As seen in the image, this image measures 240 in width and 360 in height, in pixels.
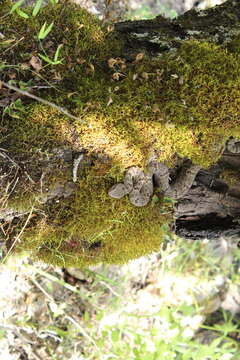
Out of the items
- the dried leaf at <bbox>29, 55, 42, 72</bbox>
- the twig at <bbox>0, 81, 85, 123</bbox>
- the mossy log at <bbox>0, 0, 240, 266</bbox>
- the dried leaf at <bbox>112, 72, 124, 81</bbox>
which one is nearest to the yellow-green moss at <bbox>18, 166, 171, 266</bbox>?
the mossy log at <bbox>0, 0, 240, 266</bbox>

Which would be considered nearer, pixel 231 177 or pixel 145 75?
pixel 145 75

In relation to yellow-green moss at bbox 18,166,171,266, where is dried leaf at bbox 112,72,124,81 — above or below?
above

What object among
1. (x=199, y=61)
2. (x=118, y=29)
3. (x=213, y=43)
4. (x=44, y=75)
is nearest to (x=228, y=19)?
(x=213, y=43)

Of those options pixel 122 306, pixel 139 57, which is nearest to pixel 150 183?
pixel 139 57

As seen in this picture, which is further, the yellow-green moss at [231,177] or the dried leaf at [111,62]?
the yellow-green moss at [231,177]

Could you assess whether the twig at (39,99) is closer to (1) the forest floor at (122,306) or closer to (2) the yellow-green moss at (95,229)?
(2) the yellow-green moss at (95,229)

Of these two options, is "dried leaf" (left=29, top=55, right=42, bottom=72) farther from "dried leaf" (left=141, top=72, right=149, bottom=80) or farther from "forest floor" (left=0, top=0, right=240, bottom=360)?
"forest floor" (left=0, top=0, right=240, bottom=360)

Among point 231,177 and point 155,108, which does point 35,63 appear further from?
point 231,177

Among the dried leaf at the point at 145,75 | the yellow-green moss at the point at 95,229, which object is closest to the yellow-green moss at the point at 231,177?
the yellow-green moss at the point at 95,229
